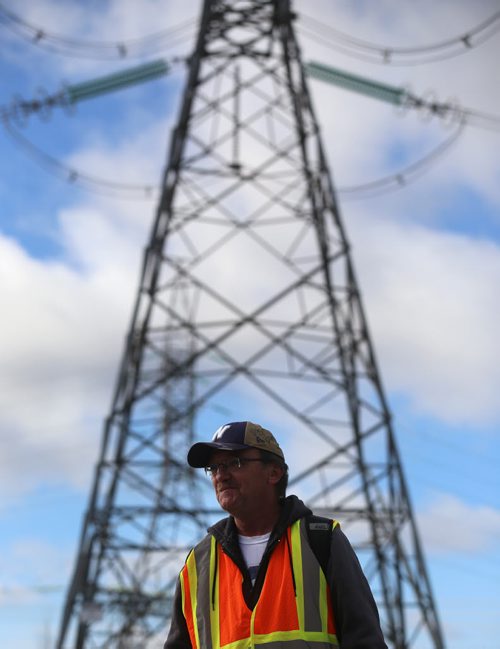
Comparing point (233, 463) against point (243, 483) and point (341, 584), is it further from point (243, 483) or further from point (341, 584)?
point (341, 584)

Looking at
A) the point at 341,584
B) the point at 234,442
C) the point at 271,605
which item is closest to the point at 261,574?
the point at 271,605

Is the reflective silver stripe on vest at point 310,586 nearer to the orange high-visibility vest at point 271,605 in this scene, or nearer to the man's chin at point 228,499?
the orange high-visibility vest at point 271,605

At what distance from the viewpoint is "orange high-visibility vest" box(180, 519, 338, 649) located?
9.62ft

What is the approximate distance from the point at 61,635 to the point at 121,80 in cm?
1003

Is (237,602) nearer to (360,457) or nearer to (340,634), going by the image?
(340,634)

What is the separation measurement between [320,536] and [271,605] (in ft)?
0.90

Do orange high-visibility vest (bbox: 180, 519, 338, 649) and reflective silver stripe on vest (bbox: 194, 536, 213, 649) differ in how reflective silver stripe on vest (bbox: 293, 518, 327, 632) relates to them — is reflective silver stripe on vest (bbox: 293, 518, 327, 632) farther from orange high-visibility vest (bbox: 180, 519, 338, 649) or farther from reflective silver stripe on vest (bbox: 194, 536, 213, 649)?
reflective silver stripe on vest (bbox: 194, 536, 213, 649)

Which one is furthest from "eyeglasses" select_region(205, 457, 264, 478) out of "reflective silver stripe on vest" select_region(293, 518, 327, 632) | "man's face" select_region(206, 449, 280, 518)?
"reflective silver stripe on vest" select_region(293, 518, 327, 632)

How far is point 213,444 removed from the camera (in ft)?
10.7

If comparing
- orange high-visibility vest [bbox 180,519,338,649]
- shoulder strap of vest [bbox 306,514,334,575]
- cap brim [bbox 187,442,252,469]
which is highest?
cap brim [bbox 187,442,252,469]

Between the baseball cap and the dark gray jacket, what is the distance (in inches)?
7.8

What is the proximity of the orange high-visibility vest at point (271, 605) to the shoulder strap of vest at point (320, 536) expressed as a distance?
0.02 metres

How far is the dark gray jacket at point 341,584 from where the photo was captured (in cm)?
295

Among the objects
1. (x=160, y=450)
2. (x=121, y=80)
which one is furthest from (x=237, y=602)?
(x=121, y=80)
